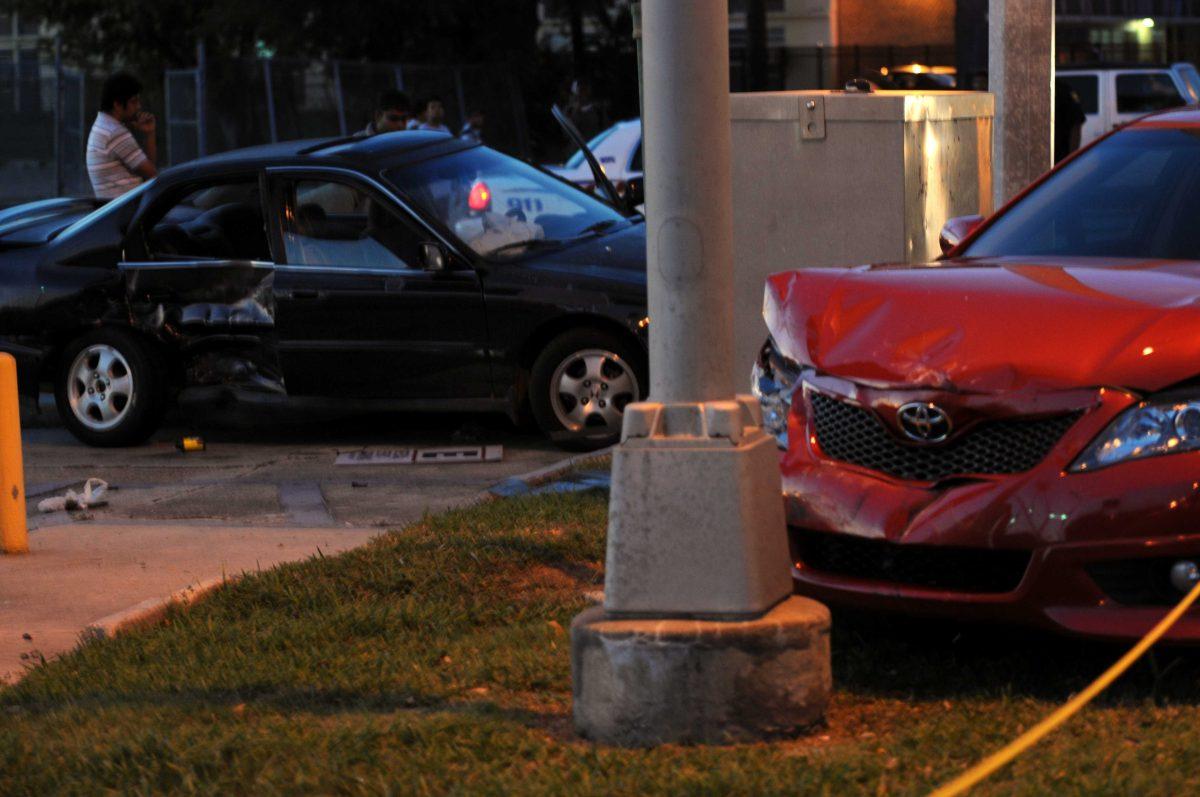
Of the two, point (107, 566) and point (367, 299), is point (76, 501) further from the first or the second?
point (367, 299)

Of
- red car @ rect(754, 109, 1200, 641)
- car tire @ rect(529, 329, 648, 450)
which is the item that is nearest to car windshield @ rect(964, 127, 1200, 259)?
red car @ rect(754, 109, 1200, 641)

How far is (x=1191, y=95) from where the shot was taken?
25219 mm

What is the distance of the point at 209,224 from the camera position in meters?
10.7

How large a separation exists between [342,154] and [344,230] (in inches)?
16.7

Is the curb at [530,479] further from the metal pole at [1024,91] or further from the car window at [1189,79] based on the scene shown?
the car window at [1189,79]

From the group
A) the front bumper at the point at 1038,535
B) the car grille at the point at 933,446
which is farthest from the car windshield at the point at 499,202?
the front bumper at the point at 1038,535

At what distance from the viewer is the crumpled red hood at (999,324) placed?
488 centimetres

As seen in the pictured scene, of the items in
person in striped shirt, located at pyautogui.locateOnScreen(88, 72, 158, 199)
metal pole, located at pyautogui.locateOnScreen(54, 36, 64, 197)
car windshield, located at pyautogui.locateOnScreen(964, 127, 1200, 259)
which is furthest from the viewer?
metal pole, located at pyautogui.locateOnScreen(54, 36, 64, 197)

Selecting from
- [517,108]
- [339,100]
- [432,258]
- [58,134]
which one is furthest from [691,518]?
[517,108]

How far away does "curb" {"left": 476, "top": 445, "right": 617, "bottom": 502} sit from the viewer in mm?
8398

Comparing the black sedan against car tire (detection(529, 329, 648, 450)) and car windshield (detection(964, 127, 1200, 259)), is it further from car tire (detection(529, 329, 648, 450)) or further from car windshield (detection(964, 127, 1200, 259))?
car windshield (detection(964, 127, 1200, 259))

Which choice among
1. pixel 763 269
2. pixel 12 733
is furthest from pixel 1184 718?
pixel 763 269

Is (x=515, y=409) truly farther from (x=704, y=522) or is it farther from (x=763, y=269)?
(x=704, y=522)

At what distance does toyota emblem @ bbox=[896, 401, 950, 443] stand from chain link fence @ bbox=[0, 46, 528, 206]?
77.4 ft
